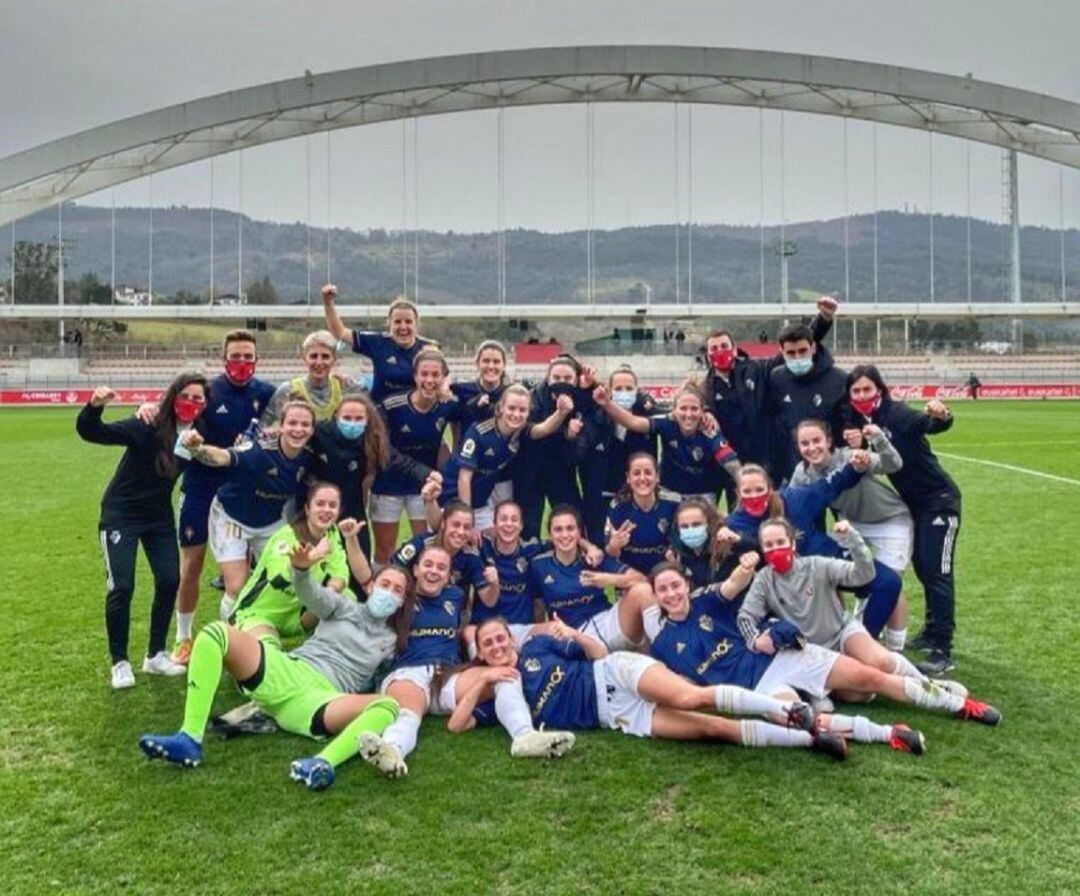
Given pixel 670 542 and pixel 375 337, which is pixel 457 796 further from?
pixel 375 337

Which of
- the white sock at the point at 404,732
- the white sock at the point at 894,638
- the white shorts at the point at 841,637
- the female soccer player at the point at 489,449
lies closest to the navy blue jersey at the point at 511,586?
the female soccer player at the point at 489,449

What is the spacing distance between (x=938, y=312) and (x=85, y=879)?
55658 mm

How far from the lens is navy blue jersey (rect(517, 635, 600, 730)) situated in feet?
14.9

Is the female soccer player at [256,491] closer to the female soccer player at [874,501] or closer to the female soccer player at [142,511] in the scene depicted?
the female soccer player at [142,511]

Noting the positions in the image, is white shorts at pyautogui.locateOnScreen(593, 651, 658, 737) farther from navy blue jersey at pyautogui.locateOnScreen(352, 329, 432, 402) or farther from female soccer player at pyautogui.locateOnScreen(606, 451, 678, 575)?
navy blue jersey at pyautogui.locateOnScreen(352, 329, 432, 402)

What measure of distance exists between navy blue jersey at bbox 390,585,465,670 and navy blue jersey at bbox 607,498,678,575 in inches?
47.7

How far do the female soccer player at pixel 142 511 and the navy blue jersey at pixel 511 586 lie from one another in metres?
1.82

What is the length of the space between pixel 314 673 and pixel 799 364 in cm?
344

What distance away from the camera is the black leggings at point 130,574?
5.27m

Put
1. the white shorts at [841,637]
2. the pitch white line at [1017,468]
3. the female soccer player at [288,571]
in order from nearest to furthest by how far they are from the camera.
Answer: the white shorts at [841,637], the female soccer player at [288,571], the pitch white line at [1017,468]

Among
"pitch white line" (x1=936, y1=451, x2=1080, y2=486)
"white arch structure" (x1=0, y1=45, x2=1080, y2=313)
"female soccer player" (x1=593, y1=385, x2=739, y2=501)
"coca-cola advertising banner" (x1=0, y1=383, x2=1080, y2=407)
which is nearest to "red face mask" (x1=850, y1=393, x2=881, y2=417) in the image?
"female soccer player" (x1=593, y1=385, x2=739, y2=501)

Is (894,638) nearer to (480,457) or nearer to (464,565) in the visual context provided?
(464,565)

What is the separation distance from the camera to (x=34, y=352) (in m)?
52.5

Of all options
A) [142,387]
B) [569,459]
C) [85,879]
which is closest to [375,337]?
[569,459]
